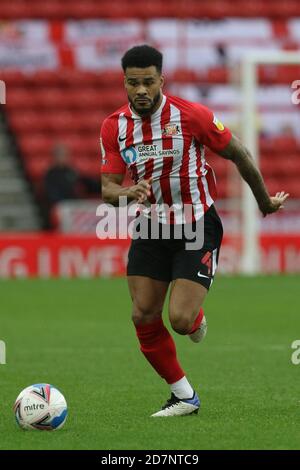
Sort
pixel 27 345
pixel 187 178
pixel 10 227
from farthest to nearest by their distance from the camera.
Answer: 1. pixel 10 227
2. pixel 27 345
3. pixel 187 178

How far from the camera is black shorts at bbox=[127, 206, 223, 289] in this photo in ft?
21.5

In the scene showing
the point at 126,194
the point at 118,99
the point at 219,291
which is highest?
the point at 118,99

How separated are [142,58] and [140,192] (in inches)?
30.9

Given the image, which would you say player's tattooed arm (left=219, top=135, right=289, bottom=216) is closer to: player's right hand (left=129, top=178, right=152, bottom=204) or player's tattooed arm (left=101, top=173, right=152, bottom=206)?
player's tattooed arm (left=101, top=173, right=152, bottom=206)

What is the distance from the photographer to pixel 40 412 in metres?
5.98

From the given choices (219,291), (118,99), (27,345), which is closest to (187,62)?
(118,99)

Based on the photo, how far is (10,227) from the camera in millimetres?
20141

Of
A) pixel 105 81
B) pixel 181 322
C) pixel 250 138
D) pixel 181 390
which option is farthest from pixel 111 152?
pixel 105 81

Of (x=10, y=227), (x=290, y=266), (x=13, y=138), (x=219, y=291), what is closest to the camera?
(x=219, y=291)

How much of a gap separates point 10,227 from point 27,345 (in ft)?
32.5

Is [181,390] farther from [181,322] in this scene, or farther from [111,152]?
[111,152]

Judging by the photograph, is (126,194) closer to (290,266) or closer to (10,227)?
(290,266)

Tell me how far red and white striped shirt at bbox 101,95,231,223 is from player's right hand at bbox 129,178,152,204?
48 centimetres

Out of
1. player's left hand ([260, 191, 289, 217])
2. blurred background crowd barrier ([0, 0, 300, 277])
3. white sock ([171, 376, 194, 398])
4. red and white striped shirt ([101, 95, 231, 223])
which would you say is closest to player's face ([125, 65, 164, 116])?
red and white striped shirt ([101, 95, 231, 223])
